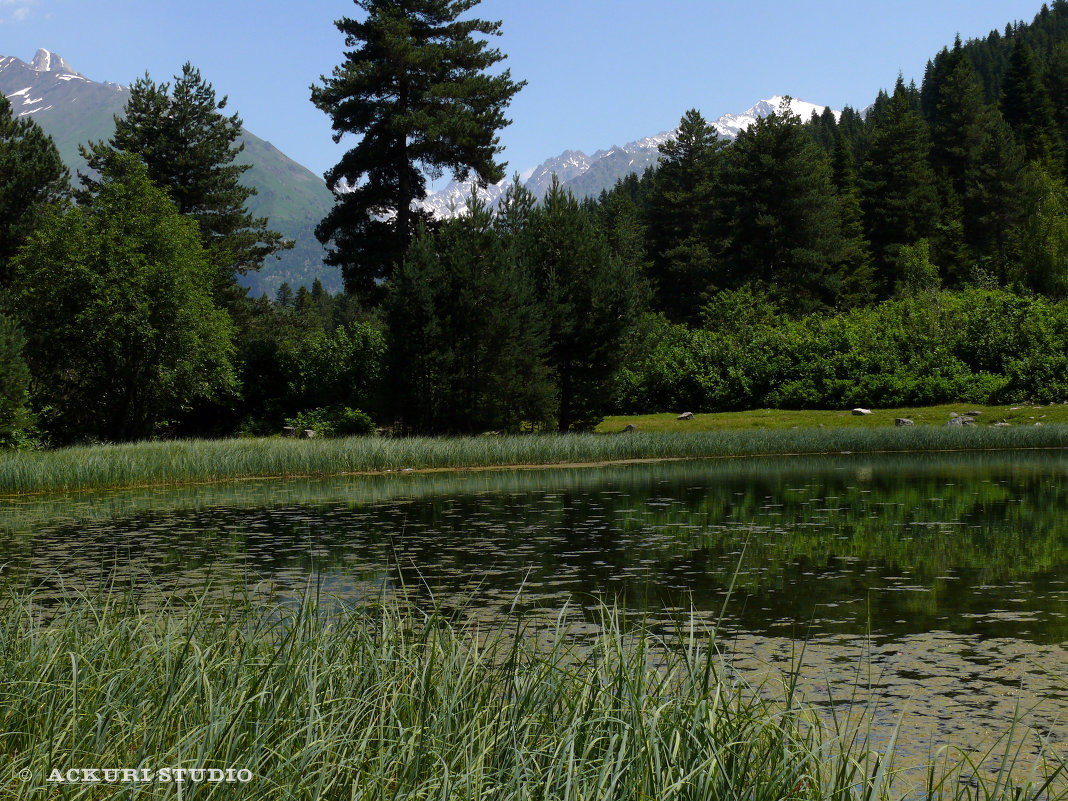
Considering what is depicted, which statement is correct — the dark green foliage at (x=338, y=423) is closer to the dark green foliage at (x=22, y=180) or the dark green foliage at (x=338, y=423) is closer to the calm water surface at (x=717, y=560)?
the dark green foliage at (x=22, y=180)

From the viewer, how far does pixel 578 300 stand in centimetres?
3753

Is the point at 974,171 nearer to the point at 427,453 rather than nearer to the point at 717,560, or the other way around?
the point at 427,453

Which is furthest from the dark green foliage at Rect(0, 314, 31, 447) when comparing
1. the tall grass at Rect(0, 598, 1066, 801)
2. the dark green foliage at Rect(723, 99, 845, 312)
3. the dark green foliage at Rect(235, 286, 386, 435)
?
the dark green foliage at Rect(723, 99, 845, 312)

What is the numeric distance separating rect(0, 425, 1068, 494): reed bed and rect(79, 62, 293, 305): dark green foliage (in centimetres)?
2320

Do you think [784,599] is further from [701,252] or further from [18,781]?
[701,252]

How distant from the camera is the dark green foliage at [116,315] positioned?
114 feet

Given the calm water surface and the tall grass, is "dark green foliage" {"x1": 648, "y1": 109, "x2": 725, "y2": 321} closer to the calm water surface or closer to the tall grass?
the calm water surface

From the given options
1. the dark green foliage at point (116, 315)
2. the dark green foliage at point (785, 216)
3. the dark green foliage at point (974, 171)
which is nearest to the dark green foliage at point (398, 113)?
the dark green foliage at point (116, 315)

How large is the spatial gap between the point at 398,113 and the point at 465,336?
11.9 metres

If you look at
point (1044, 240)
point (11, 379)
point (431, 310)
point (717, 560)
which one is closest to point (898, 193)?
point (1044, 240)

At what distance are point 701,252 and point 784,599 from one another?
67.2 m

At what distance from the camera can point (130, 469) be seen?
77.5 feet

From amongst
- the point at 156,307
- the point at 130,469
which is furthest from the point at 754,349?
the point at 130,469

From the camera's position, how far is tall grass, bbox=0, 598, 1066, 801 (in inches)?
142
